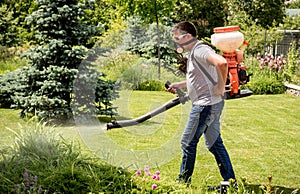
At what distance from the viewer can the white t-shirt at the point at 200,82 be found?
405 centimetres

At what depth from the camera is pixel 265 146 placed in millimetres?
6574

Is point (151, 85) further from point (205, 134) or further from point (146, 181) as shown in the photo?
point (146, 181)

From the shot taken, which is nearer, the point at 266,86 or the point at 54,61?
the point at 54,61

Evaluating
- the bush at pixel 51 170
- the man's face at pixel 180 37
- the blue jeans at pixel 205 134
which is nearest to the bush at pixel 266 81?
the blue jeans at pixel 205 134

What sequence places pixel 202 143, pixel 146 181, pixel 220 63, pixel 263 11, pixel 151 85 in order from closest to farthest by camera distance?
1. pixel 220 63
2. pixel 146 181
3. pixel 202 143
4. pixel 151 85
5. pixel 263 11

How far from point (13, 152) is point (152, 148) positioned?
2.13 metres

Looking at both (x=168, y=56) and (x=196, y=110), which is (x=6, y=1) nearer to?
(x=168, y=56)

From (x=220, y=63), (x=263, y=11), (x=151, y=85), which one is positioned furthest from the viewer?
(x=263, y=11)

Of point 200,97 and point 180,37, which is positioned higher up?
point 180,37

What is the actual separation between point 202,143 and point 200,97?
2.48 meters

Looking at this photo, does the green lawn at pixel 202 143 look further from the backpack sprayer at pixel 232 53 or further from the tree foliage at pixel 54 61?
the backpack sprayer at pixel 232 53

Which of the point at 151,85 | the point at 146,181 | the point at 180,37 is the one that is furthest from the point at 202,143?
the point at 151,85

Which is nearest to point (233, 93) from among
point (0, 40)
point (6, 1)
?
point (0, 40)

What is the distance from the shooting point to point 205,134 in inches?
170
